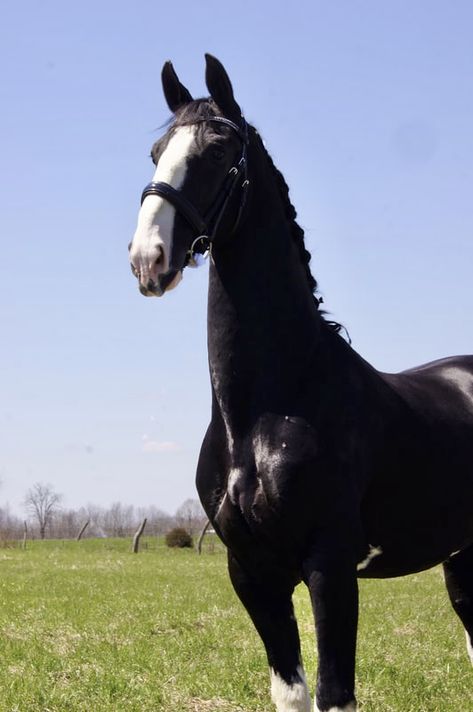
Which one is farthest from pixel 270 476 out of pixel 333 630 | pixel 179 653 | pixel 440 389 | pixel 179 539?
pixel 179 539

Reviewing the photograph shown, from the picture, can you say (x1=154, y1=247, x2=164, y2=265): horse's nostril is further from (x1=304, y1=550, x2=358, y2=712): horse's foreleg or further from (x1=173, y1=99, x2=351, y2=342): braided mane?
(x1=304, y1=550, x2=358, y2=712): horse's foreleg

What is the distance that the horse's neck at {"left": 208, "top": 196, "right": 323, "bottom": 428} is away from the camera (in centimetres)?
429

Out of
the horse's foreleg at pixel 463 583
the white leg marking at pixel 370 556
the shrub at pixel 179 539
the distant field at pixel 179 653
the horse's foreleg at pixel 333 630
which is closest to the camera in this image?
the horse's foreleg at pixel 333 630

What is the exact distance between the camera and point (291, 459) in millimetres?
3996

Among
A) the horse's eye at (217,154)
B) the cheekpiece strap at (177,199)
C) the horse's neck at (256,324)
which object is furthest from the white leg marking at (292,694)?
the horse's eye at (217,154)

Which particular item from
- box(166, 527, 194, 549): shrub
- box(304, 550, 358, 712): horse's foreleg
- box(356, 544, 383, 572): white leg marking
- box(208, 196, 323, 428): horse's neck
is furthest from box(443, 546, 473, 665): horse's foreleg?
box(166, 527, 194, 549): shrub

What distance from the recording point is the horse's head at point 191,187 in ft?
12.3

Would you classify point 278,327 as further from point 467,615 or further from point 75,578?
point 75,578

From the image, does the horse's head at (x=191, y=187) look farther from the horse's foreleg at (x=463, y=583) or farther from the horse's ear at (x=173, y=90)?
the horse's foreleg at (x=463, y=583)

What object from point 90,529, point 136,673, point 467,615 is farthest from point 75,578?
Answer: point 90,529

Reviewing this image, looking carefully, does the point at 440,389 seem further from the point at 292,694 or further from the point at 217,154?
the point at 217,154

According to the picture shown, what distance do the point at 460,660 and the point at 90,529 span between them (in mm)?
118480

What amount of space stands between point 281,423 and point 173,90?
188 cm

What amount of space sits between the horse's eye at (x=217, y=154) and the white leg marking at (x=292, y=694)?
255cm
